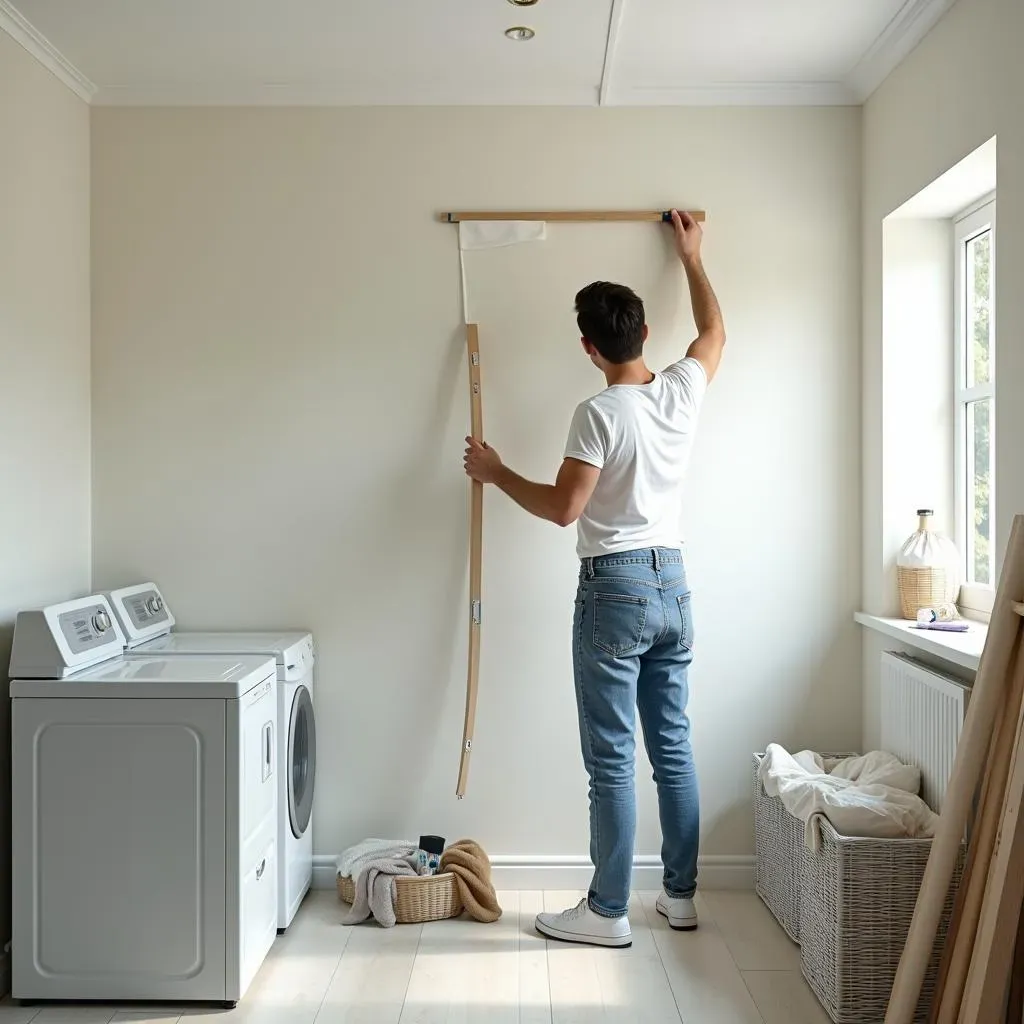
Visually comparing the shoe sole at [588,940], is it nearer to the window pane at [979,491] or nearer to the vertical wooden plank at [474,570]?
the vertical wooden plank at [474,570]

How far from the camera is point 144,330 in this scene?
10.0 ft

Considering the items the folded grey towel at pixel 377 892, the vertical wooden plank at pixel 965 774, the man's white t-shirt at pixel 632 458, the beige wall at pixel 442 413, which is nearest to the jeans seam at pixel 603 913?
the beige wall at pixel 442 413

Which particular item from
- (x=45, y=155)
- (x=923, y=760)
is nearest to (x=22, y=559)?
(x=45, y=155)

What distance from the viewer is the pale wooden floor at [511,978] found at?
2275 mm

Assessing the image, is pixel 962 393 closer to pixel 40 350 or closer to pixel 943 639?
pixel 943 639

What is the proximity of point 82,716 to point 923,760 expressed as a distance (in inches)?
77.6

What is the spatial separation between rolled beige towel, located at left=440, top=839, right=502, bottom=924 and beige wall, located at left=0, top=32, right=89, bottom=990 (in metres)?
1.10

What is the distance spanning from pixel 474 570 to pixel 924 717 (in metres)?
1.23

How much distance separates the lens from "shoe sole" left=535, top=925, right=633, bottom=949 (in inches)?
103

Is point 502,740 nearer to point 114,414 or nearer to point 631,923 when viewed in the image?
point 631,923

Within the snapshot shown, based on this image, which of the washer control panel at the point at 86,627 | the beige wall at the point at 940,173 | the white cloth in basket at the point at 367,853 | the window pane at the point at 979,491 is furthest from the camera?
the white cloth in basket at the point at 367,853

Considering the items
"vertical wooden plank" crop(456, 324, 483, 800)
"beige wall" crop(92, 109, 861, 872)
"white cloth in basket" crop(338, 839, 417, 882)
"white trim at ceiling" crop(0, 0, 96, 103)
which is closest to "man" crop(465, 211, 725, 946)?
"vertical wooden plank" crop(456, 324, 483, 800)

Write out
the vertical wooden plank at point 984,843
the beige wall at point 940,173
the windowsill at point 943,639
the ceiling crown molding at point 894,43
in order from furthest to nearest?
the ceiling crown molding at point 894,43, the windowsill at point 943,639, the beige wall at point 940,173, the vertical wooden plank at point 984,843

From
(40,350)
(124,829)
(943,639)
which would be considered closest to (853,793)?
(943,639)
